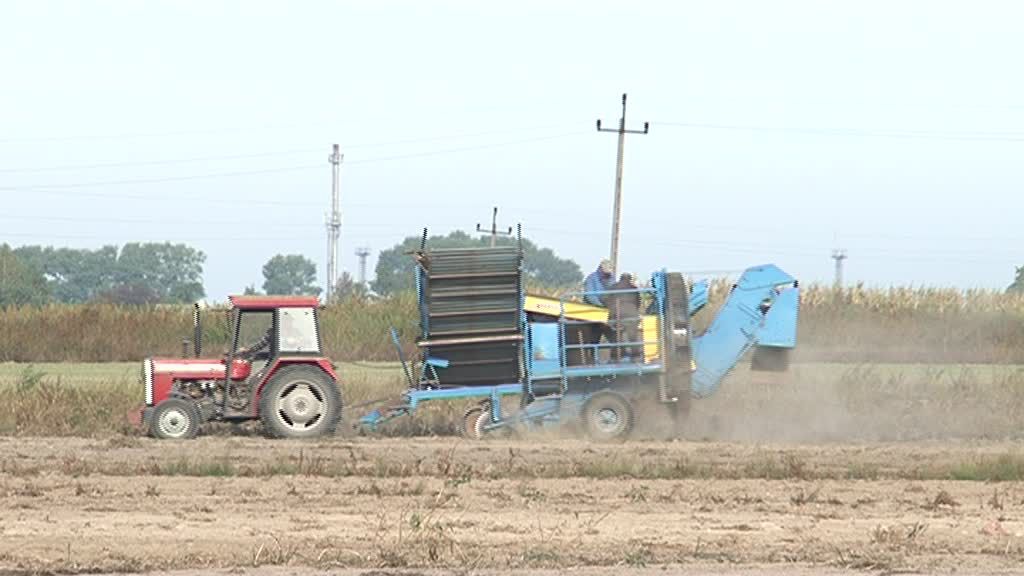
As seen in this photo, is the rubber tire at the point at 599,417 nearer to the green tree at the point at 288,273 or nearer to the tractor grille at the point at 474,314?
the tractor grille at the point at 474,314

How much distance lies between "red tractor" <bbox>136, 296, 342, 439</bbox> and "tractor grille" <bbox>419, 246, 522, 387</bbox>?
1.69 meters

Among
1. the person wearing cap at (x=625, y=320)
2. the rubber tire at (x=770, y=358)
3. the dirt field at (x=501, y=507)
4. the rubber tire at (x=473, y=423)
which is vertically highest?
the person wearing cap at (x=625, y=320)

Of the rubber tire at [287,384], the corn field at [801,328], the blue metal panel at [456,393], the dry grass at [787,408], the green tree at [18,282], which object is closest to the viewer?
the rubber tire at [287,384]

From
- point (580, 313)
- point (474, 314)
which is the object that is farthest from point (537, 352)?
point (474, 314)

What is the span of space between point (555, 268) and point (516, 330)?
103579mm

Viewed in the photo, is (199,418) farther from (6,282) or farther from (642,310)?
(6,282)

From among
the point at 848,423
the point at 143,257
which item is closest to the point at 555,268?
the point at 143,257

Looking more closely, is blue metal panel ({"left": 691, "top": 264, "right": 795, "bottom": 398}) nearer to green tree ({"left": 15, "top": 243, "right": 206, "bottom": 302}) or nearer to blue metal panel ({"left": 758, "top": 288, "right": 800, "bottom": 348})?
blue metal panel ({"left": 758, "top": 288, "right": 800, "bottom": 348})

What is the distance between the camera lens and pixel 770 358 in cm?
2392

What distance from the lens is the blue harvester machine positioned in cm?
2331

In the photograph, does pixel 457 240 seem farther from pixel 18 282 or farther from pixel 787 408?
pixel 787 408

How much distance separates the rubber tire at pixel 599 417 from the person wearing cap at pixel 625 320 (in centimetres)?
59

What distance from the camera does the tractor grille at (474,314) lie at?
23.4 meters

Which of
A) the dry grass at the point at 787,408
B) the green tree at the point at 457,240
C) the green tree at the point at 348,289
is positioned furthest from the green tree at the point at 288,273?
the dry grass at the point at 787,408
